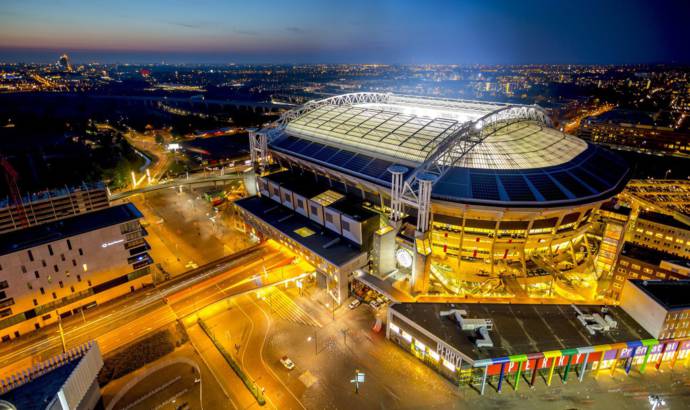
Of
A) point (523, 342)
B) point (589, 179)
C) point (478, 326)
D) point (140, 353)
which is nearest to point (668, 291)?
point (589, 179)

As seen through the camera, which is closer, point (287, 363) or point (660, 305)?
point (660, 305)

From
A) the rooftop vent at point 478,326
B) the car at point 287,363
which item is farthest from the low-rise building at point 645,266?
the car at point 287,363

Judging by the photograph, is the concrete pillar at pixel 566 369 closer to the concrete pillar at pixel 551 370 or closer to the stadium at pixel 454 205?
the concrete pillar at pixel 551 370

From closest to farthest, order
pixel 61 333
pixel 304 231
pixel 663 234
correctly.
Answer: pixel 61 333 → pixel 663 234 → pixel 304 231

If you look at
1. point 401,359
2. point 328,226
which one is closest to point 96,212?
point 328,226

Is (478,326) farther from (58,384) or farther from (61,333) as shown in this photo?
(61,333)

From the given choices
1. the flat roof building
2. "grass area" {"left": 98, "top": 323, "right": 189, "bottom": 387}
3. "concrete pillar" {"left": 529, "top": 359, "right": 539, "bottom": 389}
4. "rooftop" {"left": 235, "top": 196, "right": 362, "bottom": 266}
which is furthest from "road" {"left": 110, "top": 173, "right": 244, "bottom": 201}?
"concrete pillar" {"left": 529, "top": 359, "right": 539, "bottom": 389}
